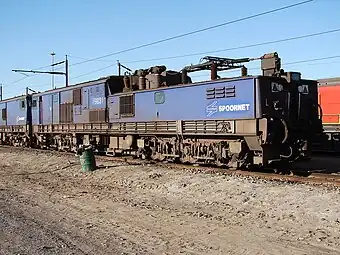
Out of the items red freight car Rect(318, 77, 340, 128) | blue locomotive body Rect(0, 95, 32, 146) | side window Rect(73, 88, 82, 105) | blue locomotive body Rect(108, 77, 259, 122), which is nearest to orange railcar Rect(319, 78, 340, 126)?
red freight car Rect(318, 77, 340, 128)

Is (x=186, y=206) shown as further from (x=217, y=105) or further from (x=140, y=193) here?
(x=217, y=105)

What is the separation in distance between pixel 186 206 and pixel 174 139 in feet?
21.1

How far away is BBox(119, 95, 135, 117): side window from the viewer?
18641 millimetres

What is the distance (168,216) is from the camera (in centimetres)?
875

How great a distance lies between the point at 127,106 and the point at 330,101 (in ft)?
37.0

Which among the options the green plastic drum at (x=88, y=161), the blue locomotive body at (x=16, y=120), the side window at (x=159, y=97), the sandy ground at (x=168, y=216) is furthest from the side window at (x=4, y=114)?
the sandy ground at (x=168, y=216)

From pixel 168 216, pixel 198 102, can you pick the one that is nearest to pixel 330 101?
pixel 198 102

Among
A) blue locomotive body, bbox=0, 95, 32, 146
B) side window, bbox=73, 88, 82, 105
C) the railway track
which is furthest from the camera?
blue locomotive body, bbox=0, 95, 32, 146

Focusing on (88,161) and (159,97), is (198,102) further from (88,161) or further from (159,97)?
(88,161)

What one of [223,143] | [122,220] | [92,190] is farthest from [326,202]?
[92,190]

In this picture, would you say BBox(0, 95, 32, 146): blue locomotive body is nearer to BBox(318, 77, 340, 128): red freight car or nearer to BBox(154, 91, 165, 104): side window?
BBox(154, 91, 165, 104): side window

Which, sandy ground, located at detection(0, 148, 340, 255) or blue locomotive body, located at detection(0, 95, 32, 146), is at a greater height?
blue locomotive body, located at detection(0, 95, 32, 146)

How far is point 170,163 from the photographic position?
55.5 feet

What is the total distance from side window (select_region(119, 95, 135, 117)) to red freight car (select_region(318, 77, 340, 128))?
412 inches
